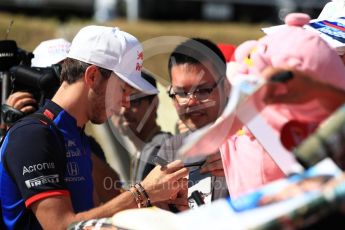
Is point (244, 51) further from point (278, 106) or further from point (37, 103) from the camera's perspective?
point (37, 103)

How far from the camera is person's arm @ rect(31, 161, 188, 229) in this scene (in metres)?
3.34

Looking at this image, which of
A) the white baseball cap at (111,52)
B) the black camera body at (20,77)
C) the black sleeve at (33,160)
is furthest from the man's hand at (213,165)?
the black camera body at (20,77)

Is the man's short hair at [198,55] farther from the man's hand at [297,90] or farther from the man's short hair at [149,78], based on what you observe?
the man's hand at [297,90]

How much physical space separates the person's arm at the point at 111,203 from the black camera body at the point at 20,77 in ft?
3.91

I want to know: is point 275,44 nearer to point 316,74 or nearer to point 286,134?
point 316,74

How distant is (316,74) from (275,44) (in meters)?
0.21

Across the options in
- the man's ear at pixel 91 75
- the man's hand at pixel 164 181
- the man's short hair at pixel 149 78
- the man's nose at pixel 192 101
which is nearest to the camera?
the man's hand at pixel 164 181

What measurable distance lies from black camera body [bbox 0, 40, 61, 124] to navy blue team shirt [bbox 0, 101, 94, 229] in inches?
33.0

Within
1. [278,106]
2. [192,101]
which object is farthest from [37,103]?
[278,106]

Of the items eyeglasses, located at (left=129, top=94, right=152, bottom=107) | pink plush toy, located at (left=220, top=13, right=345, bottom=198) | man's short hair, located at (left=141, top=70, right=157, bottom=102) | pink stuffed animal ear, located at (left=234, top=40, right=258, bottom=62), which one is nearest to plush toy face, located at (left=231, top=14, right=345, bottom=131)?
pink plush toy, located at (left=220, top=13, right=345, bottom=198)

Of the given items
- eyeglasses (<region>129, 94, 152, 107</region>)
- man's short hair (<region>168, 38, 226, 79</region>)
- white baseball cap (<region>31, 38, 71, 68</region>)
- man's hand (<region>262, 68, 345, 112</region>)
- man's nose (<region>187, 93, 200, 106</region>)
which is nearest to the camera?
man's hand (<region>262, 68, 345, 112</region>)

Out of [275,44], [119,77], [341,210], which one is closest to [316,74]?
[275,44]

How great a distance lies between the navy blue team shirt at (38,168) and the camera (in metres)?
3.36

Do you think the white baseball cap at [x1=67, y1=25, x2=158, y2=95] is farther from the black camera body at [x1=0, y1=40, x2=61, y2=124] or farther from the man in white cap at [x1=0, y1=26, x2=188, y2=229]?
the black camera body at [x1=0, y1=40, x2=61, y2=124]
